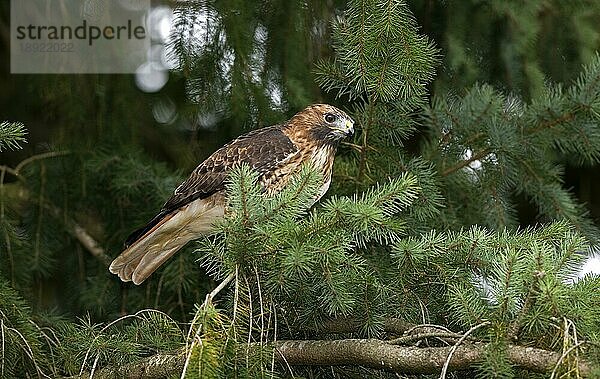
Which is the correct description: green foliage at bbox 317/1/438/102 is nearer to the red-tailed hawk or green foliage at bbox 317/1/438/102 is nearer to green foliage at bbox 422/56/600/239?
the red-tailed hawk

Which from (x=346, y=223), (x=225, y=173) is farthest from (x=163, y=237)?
(x=346, y=223)

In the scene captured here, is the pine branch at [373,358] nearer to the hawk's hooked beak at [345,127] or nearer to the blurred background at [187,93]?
the hawk's hooked beak at [345,127]

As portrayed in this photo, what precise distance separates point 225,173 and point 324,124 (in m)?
0.46

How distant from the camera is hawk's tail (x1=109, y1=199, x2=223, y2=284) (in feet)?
12.7

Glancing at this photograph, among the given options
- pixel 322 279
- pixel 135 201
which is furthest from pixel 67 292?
pixel 322 279

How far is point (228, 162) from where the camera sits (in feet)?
12.5

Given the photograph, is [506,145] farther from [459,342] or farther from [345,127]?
[459,342]

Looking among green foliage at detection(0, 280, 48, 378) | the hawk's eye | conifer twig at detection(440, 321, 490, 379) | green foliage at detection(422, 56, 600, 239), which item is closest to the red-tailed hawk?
the hawk's eye

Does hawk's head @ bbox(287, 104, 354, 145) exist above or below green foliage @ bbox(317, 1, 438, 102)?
below

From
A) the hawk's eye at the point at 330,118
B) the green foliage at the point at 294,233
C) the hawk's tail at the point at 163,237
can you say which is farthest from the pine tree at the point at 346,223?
the hawk's tail at the point at 163,237

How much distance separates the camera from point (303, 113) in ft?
13.3
